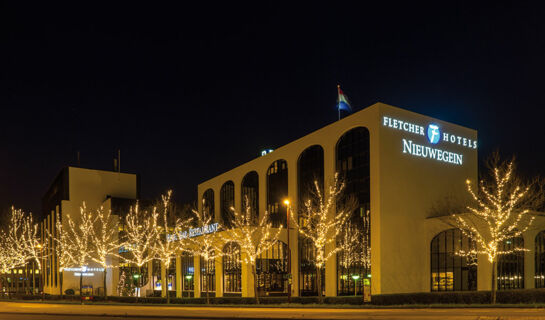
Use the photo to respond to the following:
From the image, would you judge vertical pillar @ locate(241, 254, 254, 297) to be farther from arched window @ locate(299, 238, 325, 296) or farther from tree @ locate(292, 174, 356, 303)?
tree @ locate(292, 174, 356, 303)

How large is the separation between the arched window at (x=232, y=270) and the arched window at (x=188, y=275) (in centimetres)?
910

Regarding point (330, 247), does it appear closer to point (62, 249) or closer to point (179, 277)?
point (179, 277)

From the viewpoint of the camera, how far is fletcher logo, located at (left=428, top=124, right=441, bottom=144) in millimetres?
43656

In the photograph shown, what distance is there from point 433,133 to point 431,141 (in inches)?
28.5

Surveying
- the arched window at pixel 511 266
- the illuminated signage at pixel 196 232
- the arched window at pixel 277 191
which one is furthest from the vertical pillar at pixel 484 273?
the illuminated signage at pixel 196 232

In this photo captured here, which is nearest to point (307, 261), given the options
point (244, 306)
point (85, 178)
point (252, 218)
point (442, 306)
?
point (252, 218)

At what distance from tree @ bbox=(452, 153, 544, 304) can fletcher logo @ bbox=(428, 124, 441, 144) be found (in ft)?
22.3

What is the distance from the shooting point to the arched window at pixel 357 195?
41.5 metres

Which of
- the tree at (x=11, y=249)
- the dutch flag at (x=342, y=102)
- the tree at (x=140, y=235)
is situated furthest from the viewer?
the tree at (x=11, y=249)

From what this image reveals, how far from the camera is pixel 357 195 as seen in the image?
4247 centimetres

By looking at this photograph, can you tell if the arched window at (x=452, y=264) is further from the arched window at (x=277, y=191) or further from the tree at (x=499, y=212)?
the arched window at (x=277, y=191)

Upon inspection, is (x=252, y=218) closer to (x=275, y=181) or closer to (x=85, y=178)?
(x=275, y=181)

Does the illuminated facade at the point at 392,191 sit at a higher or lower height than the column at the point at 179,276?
higher

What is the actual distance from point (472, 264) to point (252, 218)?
70.5ft
